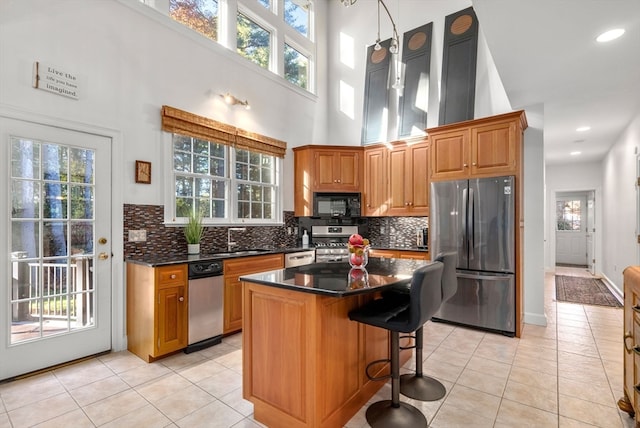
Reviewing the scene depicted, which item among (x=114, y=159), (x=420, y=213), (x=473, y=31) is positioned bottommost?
(x=420, y=213)

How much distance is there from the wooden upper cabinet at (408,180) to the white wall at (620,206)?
9.38 ft

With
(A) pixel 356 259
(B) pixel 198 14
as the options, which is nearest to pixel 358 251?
(A) pixel 356 259

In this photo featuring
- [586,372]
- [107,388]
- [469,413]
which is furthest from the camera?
[586,372]

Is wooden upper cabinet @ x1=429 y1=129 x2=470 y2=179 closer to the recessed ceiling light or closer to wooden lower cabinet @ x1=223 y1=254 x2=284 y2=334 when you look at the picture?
the recessed ceiling light

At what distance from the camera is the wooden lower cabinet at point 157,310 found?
2.82 meters

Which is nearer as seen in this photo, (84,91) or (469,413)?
(469,413)

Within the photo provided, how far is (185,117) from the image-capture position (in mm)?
3604

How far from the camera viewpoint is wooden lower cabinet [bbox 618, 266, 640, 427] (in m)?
1.76

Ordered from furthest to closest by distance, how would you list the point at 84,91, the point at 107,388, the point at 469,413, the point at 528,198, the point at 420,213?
the point at 420,213
the point at 528,198
the point at 84,91
the point at 107,388
the point at 469,413

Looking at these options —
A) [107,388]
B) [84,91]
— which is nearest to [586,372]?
[107,388]

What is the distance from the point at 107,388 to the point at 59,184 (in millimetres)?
1754

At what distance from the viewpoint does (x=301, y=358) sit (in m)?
1.79

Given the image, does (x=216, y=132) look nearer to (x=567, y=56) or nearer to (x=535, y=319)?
(x=567, y=56)

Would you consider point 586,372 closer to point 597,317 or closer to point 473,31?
point 597,317
